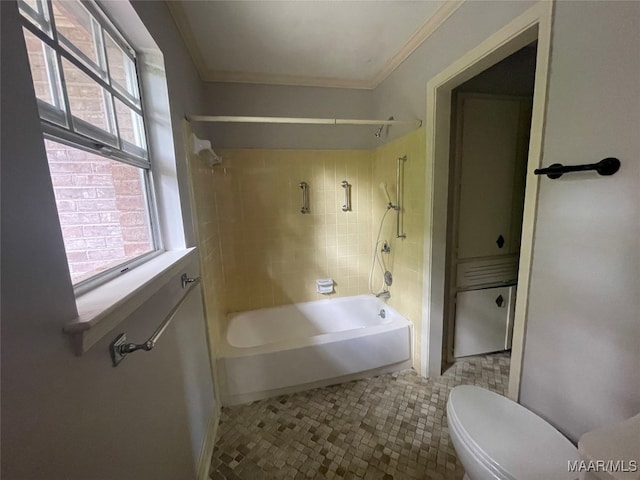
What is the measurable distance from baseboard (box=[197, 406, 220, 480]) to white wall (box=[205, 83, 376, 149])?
A: 6.87 feet

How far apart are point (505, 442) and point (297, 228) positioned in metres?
1.98

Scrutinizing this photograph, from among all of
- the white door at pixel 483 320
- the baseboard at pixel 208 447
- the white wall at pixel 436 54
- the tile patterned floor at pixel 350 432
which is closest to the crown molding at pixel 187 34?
the white wall at pixel 436 54

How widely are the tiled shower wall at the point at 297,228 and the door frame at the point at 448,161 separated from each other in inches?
6.1

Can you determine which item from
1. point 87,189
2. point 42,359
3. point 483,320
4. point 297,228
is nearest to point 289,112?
point 297,228

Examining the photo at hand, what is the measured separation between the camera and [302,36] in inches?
65.0

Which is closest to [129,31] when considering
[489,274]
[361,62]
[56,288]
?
[56,288]

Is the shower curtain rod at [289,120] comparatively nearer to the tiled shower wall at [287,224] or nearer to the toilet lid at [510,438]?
the tiled shower wall at [287,224]

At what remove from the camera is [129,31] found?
102cm

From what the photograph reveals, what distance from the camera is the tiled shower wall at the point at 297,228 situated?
2.19m

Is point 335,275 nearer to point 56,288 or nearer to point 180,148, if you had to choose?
point 180,148

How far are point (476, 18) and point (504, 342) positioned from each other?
2.36 metres

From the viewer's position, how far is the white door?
2051mm

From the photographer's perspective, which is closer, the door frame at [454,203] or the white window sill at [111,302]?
the white window sill at [111,302]

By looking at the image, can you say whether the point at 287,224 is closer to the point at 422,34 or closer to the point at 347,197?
the point at 347,197
